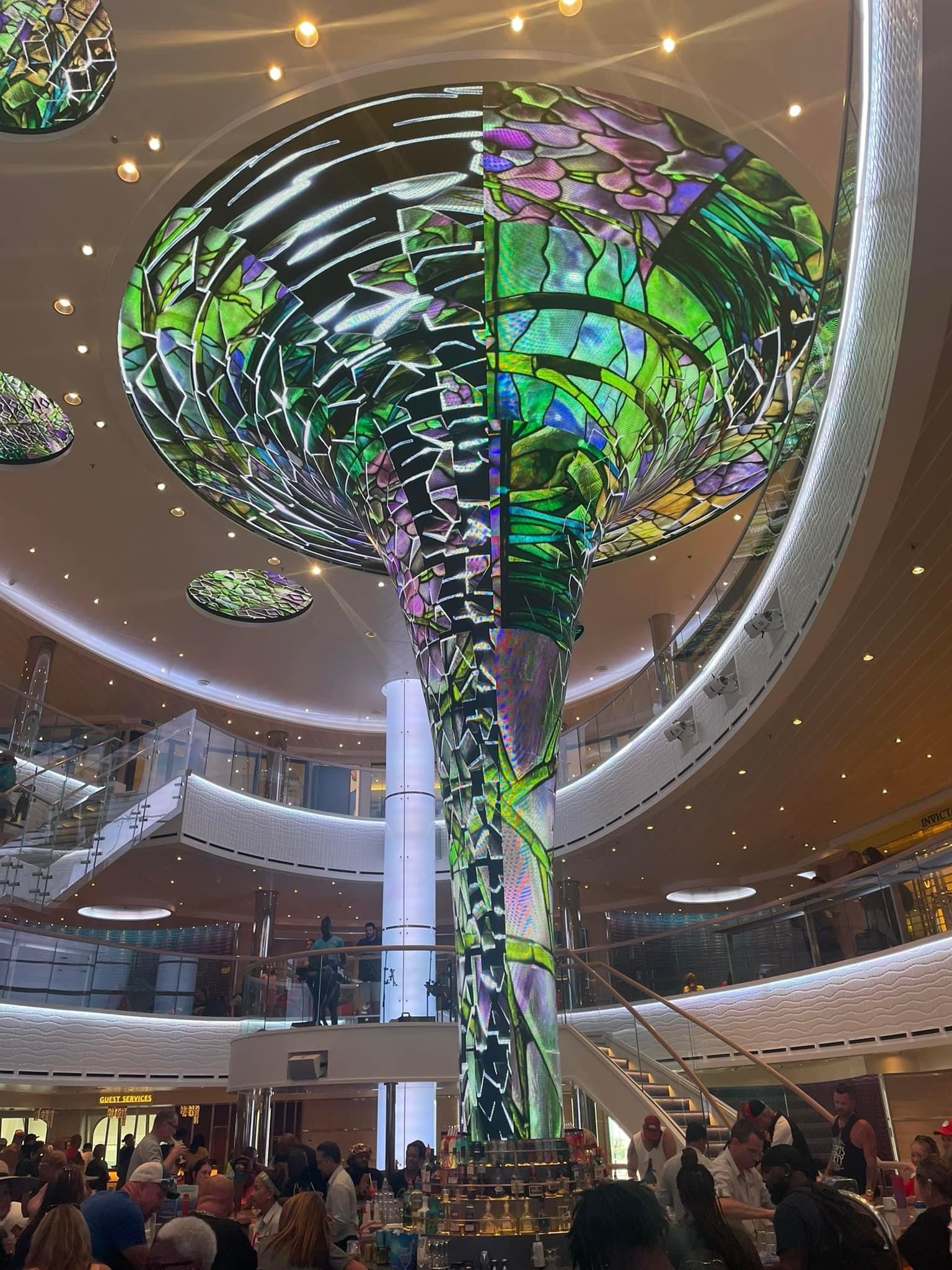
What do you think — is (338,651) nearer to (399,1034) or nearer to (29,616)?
(29,616)

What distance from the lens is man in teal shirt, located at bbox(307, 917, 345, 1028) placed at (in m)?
13.5

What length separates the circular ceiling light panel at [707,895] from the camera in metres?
24.0

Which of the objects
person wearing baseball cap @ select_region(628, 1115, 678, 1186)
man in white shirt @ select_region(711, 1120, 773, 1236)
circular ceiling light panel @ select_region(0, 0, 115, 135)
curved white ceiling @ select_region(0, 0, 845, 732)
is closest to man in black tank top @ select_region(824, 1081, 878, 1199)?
person wearing baseball cap @ select_region(628, 1115, 678, 1186)

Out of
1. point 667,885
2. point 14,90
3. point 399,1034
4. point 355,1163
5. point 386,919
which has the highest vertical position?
point 14,90

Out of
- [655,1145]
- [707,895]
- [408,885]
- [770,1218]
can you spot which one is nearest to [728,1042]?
[655,1145]

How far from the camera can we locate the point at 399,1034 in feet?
42.5

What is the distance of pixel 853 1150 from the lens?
22.1ft

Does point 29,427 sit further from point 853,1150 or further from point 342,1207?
point 853,1150

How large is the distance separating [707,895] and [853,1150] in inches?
719

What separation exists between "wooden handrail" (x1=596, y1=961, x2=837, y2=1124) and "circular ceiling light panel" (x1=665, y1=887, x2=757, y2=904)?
1044cm

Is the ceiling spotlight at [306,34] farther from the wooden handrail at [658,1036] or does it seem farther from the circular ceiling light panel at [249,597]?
the wooden handrail at [658,1036]

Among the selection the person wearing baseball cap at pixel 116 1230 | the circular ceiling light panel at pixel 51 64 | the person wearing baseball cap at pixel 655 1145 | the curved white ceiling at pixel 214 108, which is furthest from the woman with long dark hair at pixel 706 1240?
the circular ceiling light panel at pixel 51 64

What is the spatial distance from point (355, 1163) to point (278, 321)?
8248mm

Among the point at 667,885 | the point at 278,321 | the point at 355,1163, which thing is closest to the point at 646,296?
the point at 278,321
